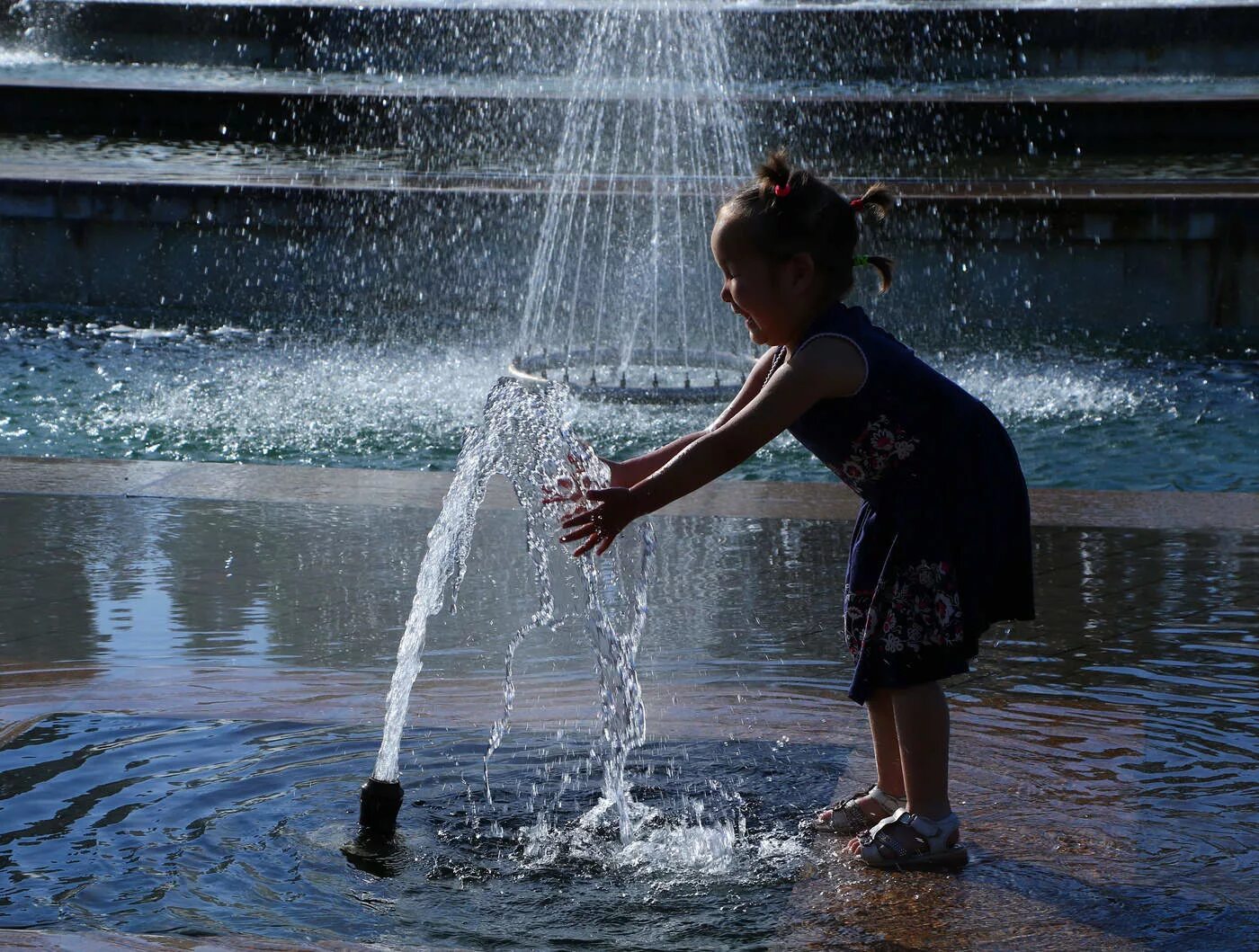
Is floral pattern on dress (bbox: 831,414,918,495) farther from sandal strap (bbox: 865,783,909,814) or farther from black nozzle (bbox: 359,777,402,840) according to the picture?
black nozzle (bbox: 359,777,402,840)

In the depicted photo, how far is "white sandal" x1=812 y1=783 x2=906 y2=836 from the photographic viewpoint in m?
2.87

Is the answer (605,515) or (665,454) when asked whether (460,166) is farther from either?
(605,515)

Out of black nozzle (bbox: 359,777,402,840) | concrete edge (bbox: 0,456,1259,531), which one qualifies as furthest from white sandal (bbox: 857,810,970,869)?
concrete edge (bbox: 0,456,1259,531)

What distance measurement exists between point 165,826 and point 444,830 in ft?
1.51

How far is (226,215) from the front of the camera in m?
11.1

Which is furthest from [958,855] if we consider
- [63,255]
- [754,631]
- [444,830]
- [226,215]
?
[63,255]

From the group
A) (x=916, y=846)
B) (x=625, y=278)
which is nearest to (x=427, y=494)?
(x=916, y=846)

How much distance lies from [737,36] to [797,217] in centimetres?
1823

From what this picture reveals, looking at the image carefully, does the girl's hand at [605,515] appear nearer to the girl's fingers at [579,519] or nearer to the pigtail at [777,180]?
the girl's fingers at [579,519]

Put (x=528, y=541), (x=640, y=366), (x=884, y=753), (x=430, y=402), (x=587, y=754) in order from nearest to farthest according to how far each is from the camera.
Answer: (x=884, y=753) < (x=587, y=754) < (x=528, y=541) < (x=430, y=402) < (x=640, y=366)

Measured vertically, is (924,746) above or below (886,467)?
below

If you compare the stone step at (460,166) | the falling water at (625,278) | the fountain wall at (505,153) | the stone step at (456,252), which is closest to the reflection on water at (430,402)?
the stone step at (456,252)

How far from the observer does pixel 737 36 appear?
66.8ft

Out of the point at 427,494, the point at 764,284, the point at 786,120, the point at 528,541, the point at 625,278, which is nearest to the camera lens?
the point at 764,284
